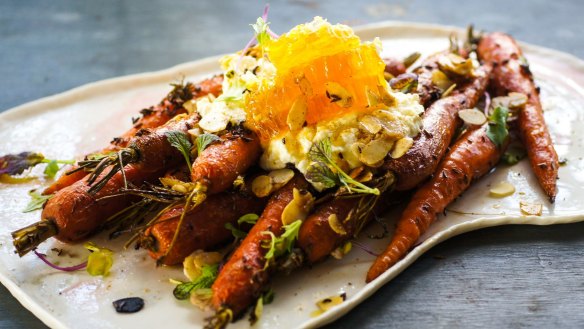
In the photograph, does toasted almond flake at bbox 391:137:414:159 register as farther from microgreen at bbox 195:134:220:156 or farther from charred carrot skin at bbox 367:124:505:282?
microgreen at bbox 195:134:220:156

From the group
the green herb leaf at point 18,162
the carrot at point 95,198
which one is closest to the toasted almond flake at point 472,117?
the carrot at point 95,198

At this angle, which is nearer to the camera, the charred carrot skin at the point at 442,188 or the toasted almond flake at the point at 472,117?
the charred carrot skin at the point at 442,188

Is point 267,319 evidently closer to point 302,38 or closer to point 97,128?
point 302,38

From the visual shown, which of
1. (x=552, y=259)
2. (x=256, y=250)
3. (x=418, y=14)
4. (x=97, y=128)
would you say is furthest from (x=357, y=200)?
(x=418, y=14)

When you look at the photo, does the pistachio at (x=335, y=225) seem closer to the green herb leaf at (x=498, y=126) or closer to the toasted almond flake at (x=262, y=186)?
the toasted almond flake at (x=262, y=186)

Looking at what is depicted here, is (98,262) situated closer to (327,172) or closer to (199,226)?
(199,226)
